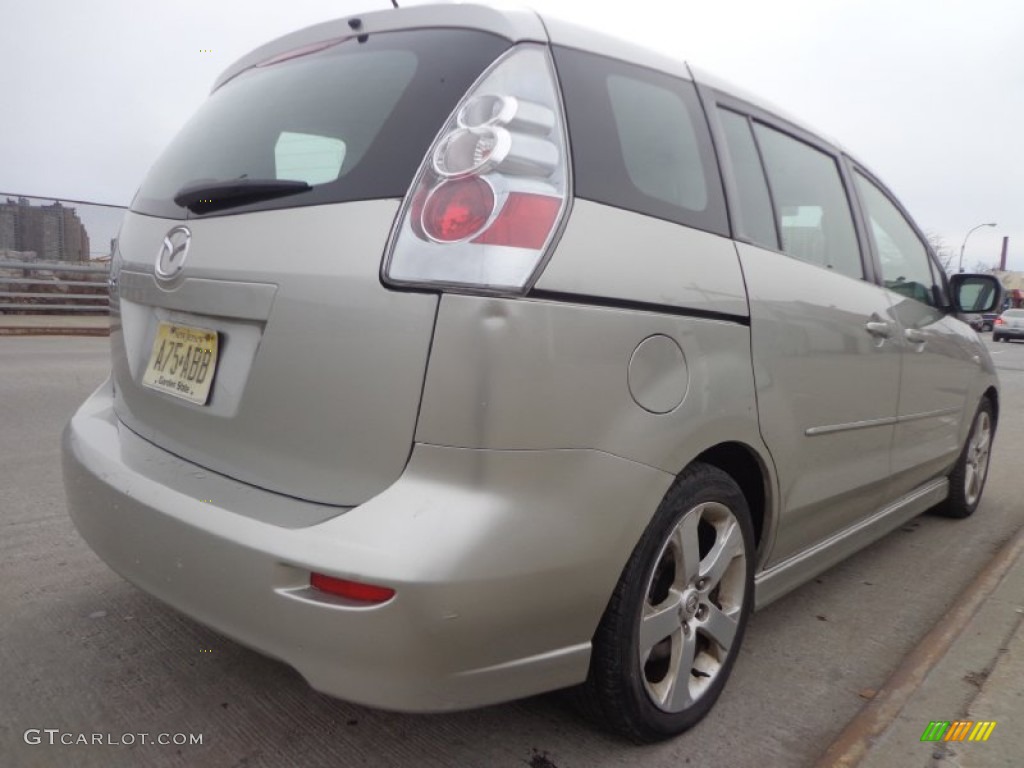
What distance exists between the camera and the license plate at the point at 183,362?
5.84ft

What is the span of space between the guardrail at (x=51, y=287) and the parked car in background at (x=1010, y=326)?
32.3 metres

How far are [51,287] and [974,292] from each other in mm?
14997

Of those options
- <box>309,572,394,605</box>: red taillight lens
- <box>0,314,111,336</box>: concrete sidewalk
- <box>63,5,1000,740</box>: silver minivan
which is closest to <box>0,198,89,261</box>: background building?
<box>0,314,111,336</box>: concrete sidewalk

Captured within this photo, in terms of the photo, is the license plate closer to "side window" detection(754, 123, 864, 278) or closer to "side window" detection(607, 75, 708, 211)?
"side window" detection(607, 75, 708, 211)

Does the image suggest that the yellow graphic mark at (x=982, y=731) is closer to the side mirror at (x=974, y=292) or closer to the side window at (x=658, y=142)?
the side window at (x=658, y=142)

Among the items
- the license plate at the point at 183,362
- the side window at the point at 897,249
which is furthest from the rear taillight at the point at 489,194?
the side window at the point at 897,249

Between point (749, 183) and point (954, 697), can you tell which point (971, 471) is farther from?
point (749, 183)

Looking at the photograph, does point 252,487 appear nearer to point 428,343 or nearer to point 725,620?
point 428,343

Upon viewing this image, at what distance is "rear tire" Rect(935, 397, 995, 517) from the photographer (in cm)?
405

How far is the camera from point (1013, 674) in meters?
2.24

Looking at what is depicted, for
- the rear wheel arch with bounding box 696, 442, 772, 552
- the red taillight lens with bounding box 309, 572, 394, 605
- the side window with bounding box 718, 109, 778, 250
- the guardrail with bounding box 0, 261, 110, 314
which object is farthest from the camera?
the guardrail with bounding box 0, 261, 110, 314

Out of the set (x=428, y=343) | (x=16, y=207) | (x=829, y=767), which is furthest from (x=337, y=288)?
(x=16, y=207)

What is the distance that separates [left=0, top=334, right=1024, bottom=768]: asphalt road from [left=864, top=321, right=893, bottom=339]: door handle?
1.03 m

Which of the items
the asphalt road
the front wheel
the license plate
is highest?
the license plate
